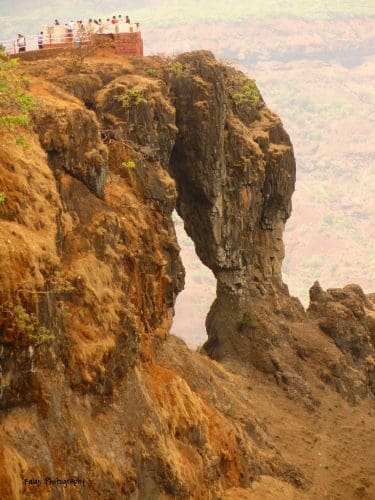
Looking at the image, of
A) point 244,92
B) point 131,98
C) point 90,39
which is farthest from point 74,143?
point 244,92

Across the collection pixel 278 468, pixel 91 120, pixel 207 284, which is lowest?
pixel 207 284

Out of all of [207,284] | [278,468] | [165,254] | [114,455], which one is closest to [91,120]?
[165,254]

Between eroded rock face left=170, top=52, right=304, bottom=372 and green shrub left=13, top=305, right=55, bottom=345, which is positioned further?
eroded rock face left=170, top=52, right=304, bottom=372

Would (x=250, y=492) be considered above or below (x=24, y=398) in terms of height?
below

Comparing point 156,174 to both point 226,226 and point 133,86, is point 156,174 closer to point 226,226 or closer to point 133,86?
point 133,86

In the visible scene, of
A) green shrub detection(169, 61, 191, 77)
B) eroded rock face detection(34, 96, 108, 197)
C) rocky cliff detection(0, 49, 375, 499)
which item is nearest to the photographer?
rocky cliff detection(0, 49, 375, 499)

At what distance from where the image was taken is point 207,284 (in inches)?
6275

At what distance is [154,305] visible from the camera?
30.7 metres

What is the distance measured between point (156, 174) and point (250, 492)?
1016cm

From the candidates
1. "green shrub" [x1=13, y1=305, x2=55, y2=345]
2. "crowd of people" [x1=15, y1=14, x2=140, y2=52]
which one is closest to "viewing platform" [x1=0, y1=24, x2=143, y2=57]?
"crowd of people" [x1=15, y1=14, x2=140, y2=52]

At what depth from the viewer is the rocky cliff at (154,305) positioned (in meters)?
21.5

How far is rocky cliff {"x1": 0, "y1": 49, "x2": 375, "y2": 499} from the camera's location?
21500mm

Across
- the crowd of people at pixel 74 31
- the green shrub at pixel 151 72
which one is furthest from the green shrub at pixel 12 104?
the crowd of people at pixel 74 31

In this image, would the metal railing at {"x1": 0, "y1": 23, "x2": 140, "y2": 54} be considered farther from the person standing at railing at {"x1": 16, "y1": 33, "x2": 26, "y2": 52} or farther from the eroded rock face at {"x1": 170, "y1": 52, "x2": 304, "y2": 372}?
the eroded rock face at {"x1": 170, "y1": 52, "x2": 304, "y2": 372}
